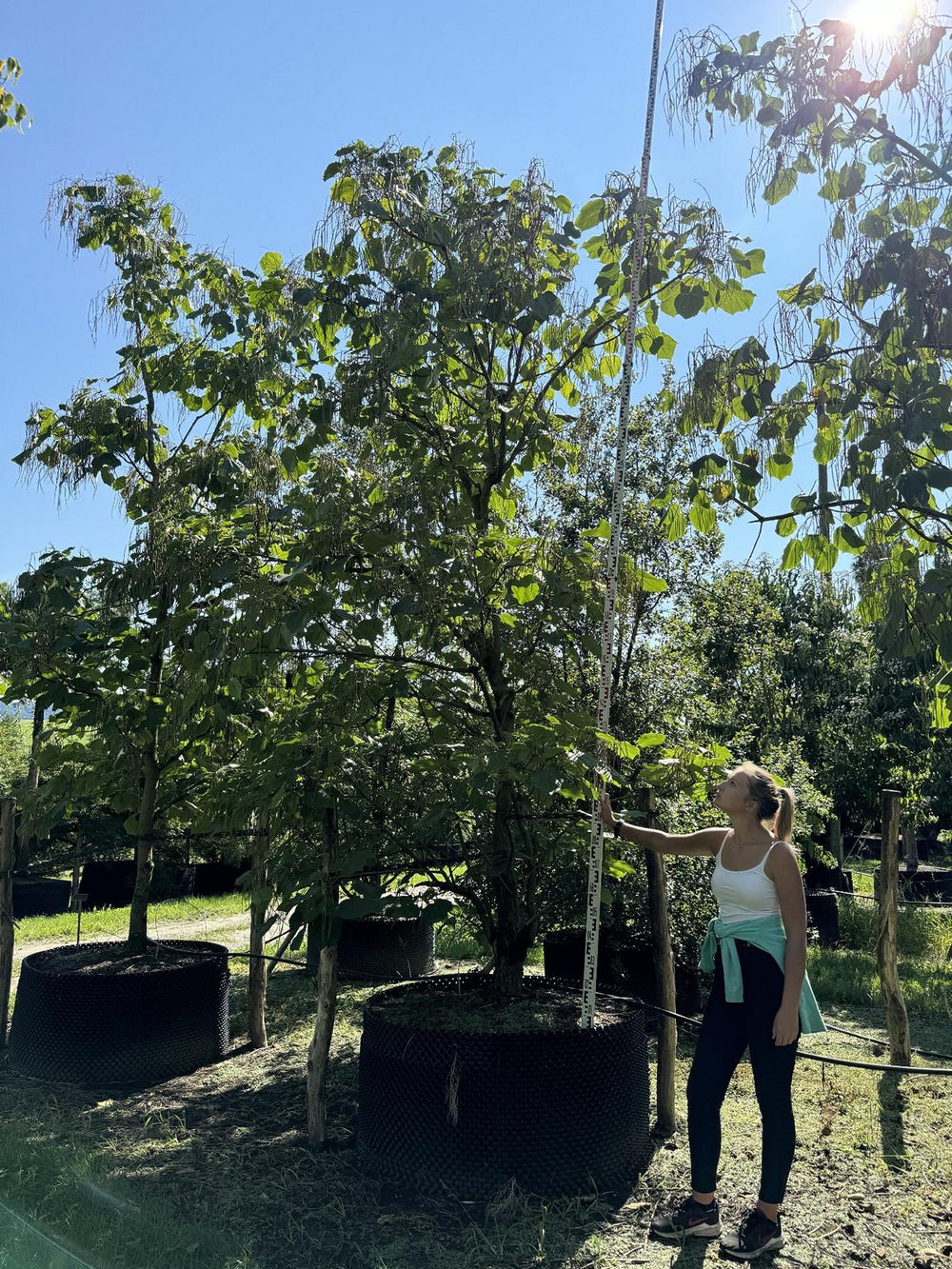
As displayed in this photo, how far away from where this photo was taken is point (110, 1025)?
16.4ft

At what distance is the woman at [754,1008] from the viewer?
3.16m

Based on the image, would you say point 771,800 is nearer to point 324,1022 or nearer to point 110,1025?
point 324,1022

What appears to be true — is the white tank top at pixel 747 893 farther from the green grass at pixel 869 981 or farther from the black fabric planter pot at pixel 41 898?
the black fabric planter pot at pixel 41 898

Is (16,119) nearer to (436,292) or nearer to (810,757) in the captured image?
(436,292)

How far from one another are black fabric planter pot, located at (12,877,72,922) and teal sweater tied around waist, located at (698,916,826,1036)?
11.4 m

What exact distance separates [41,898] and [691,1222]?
11855mm

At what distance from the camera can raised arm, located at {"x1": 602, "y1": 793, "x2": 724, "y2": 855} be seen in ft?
12.0

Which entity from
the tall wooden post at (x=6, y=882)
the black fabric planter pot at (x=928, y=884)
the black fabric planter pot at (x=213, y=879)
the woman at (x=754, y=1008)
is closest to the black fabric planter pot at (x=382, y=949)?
the tall wooden post at (x=6, y=882)

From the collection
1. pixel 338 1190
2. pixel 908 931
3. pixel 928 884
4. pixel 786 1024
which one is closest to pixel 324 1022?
pixel 338 1190

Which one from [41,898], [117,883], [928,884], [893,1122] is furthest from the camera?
[928,884]

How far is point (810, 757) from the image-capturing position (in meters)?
13.9

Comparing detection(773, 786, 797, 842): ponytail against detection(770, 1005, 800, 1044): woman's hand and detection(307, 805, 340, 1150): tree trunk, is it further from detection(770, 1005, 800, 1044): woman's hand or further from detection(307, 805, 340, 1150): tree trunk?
detection(307, 805, 340, 1150): tree trunk

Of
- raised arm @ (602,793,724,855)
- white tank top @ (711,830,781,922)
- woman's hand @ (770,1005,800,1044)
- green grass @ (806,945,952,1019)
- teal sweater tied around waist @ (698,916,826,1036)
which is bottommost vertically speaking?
green grass @ (806,945,952,1019)

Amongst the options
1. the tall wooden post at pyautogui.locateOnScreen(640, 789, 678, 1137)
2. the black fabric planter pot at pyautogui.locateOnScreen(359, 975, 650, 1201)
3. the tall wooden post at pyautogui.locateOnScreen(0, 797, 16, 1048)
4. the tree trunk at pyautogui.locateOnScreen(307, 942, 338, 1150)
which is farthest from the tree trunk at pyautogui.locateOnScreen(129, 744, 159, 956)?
the tall wooden post at pyautogui.locateOnScreen(640, 789, 678, 1137)
